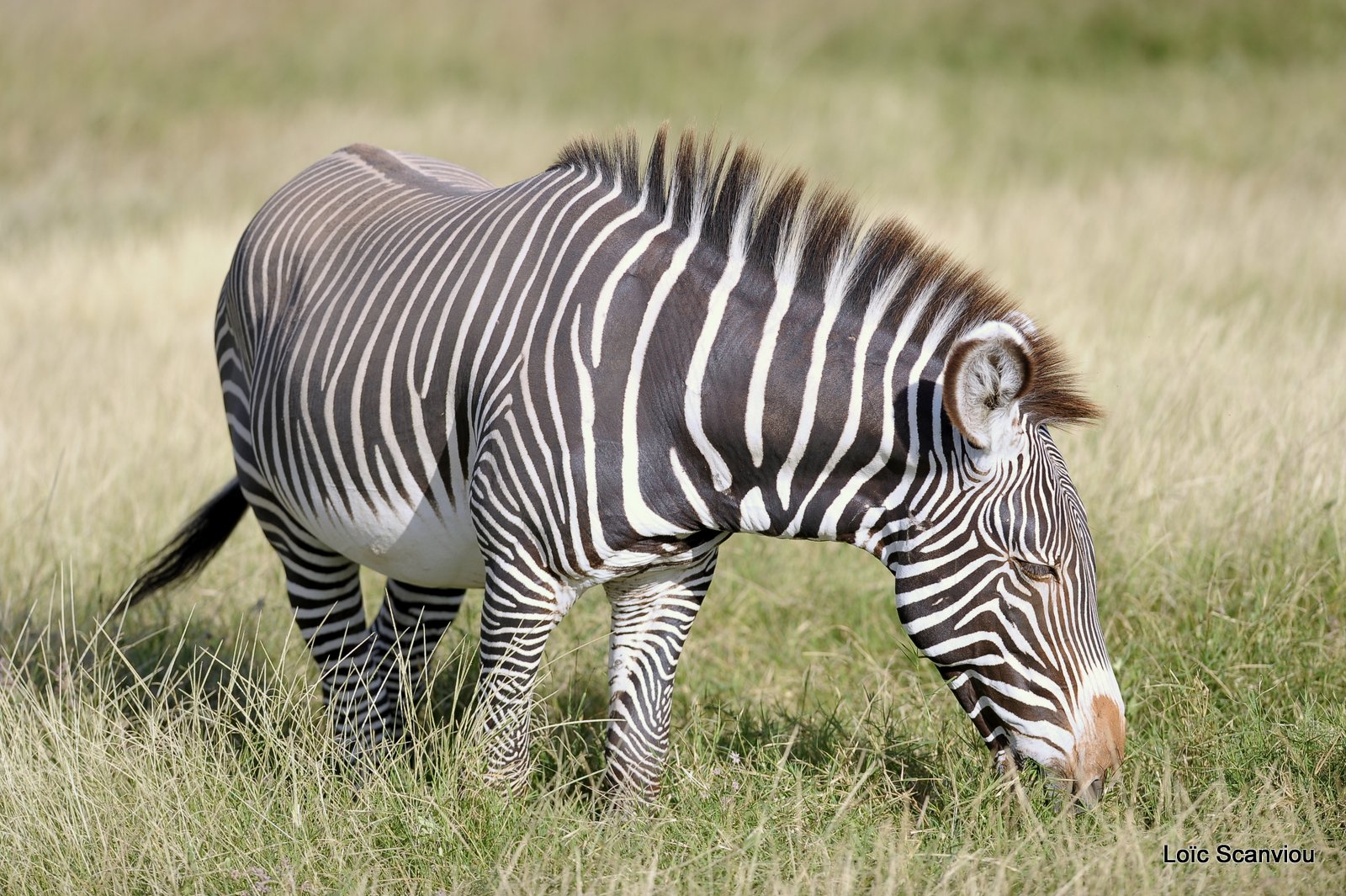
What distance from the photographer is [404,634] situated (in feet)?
14.3

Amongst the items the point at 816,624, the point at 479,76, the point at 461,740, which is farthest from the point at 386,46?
the point at 461,740

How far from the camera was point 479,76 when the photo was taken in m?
17.8

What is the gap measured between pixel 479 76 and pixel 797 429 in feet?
53.1

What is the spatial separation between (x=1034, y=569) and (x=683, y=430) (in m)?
0.90

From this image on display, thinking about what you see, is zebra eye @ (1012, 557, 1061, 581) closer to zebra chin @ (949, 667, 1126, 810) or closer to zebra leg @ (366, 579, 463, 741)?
zebra chin @ (949, 667, 1126, 810)

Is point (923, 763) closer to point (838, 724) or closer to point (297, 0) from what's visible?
point (838, 724)

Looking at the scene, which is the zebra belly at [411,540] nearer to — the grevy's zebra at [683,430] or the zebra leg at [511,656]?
the grevy's zebra at [683,430]

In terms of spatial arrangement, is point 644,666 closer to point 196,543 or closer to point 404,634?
point 404,634

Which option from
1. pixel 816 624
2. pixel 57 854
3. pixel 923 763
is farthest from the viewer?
pixel 816 624

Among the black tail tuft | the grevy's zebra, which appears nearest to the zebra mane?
the grevy's zebra

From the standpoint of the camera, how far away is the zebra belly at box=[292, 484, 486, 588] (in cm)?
343

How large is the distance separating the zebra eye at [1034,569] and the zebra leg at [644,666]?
2.98 ft

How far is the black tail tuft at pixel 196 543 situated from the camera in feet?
14.8
